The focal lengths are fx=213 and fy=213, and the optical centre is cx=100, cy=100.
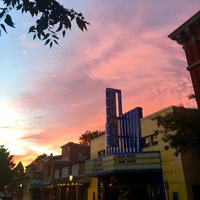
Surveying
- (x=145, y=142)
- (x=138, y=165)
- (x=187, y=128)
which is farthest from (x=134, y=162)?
(x=187, y=128)

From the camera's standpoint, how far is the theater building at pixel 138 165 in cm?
1975

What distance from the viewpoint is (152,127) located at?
23.6 metres

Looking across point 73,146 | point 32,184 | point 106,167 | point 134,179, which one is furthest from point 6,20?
point 32,184

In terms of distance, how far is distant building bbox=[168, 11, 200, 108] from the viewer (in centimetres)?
1978

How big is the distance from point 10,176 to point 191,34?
60.5 m

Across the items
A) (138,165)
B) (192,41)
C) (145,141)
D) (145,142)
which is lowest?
(138,165)

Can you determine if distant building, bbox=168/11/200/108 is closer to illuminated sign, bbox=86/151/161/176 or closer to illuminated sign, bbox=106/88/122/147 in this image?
illuminated sign, bbox=86/151/161/176

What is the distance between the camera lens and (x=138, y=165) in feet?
73.0

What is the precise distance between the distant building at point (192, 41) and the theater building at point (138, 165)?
12.4 ft

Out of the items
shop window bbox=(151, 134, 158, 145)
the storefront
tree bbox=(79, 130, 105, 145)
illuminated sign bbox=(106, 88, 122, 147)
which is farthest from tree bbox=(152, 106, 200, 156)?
tree bbox=(79, 130, 105, 145)

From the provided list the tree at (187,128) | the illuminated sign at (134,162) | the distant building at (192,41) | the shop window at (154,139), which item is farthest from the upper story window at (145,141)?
the tree at (187,128)

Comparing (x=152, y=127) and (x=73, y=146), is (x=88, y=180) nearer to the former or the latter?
(x=152, y=127)

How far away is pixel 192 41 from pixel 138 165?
44.6 ft

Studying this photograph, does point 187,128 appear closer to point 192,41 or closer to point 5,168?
point 192,41
